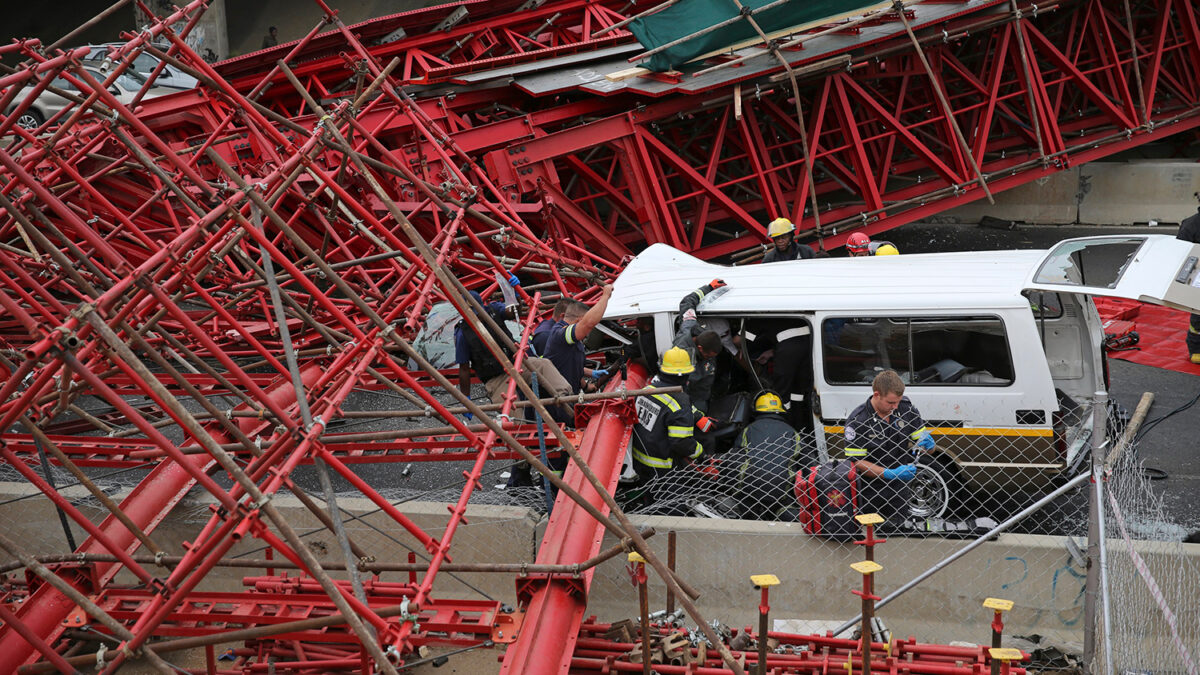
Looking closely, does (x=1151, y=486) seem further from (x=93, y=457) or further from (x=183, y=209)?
(x=183, y=209)

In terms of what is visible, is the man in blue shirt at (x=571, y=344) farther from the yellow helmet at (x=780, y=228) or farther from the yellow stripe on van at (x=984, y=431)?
the yellow helmet at (x=780, y=228)

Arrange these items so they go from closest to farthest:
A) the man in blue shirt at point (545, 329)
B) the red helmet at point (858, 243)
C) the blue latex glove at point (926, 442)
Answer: the blue latex glove at point (926, 442) → the man in blue shirt at point (545, 329) → the red helmet at point (858, 243)

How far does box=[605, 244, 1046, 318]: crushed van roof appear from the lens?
666 cm

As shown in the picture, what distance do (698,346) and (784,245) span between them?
2897mm

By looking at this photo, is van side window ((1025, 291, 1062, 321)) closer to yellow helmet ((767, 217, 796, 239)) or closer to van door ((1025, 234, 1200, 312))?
van door ((1025, 234, 1200, 312))

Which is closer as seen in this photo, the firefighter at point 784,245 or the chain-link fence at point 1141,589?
the chain-link fence at point 1141,589

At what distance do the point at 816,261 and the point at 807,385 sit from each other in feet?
4.00

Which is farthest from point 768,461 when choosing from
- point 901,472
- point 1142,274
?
point 1142,274

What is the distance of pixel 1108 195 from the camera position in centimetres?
1366

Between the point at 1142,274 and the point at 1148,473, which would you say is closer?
the point at 1142,274

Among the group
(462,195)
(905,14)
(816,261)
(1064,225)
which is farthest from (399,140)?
(1064,225)

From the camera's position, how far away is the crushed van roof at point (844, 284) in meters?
6.66

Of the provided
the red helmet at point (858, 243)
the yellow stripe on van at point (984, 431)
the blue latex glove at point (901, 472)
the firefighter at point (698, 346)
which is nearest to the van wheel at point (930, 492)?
the yellow stripe on van at point (984, 431)

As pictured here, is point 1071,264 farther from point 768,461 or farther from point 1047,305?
point 768,461
